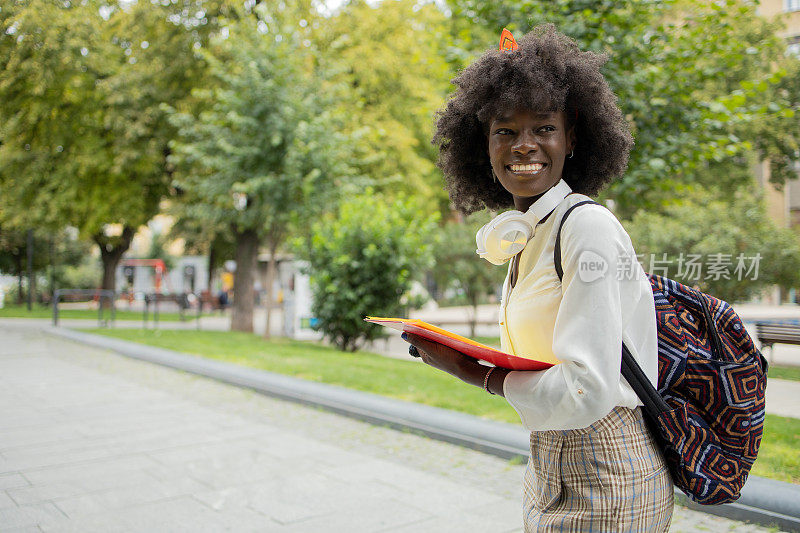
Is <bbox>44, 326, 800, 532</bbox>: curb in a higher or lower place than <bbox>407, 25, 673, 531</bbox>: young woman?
lower

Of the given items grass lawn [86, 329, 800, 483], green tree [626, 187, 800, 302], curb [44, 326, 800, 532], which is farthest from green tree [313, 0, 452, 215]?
curb [44, 326, 800, 532]

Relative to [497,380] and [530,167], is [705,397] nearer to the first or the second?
[497,380]

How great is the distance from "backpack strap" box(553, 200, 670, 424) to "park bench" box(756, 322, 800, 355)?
27.0 ft

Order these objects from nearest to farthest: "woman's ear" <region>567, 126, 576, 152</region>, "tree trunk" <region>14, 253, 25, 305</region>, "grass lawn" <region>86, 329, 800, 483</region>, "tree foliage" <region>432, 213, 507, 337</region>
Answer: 1. "woman's ear" <region>567, 126, 576, 152</region>
2. "grass lawn" <region>86, 329, 800, 483</region>
3. "tree foliage" <region>432, 213, 507, 337</region>
4. "tree trunk" <region>14, 253, 25, 305</region>

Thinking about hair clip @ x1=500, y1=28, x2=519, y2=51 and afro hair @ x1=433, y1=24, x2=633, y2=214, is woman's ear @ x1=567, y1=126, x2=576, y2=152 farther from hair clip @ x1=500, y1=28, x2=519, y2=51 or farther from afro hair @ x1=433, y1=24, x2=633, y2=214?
hair clip @ x1=500, y1=28, x2=519, y2=51

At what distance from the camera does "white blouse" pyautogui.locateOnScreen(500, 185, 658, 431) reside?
138cm

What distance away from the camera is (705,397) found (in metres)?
1.54

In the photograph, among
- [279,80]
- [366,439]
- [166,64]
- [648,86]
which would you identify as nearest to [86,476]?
[366,439]

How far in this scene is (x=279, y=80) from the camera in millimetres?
14773

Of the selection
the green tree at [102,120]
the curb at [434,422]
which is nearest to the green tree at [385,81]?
the green tree at [102,120]

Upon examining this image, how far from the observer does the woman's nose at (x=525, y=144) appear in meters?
1.65

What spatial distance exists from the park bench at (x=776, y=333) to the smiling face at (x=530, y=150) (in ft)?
27.1

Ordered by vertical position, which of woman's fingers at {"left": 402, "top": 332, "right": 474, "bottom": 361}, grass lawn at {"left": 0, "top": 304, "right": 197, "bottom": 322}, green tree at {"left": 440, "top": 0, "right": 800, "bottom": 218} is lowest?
grass lawn at {"left": 0, "top": 304, "right": 197, "bottom": 322}

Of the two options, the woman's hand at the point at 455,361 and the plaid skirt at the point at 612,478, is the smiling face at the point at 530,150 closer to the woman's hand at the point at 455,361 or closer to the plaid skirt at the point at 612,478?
the woman's hand at the point at 455,361
